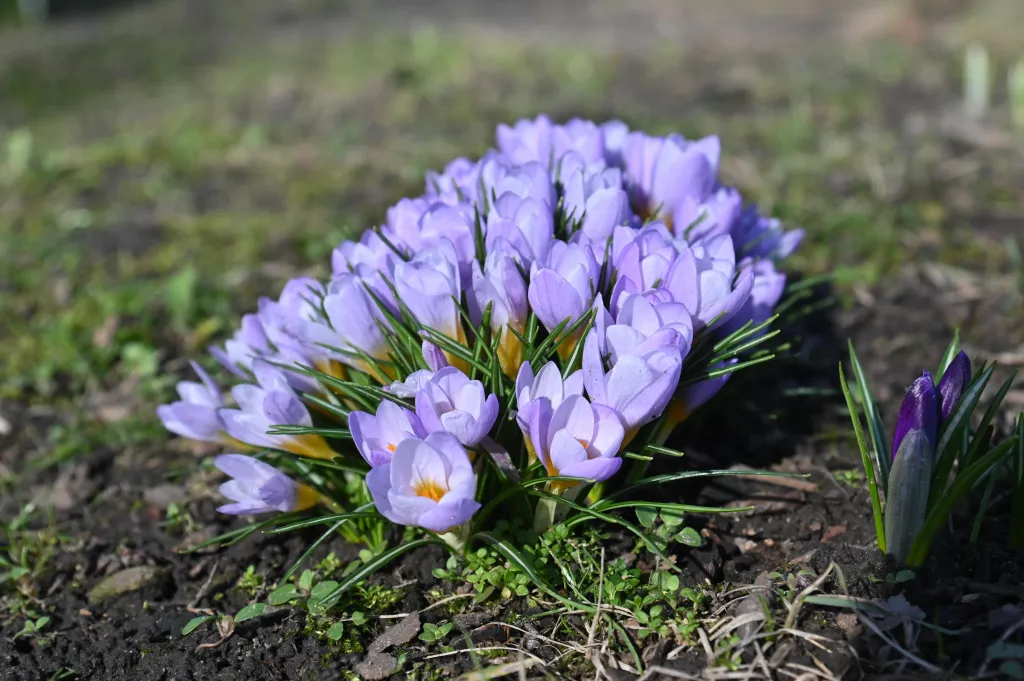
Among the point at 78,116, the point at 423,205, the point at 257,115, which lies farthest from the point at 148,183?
the point at 423,205

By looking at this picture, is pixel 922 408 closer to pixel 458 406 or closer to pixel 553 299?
pixel 553 299

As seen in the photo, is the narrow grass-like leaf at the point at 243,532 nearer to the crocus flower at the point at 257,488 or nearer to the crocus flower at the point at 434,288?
the crocus flower at the point at 257,488

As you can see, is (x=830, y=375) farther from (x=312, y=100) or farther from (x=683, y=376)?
(x=312, y=100)

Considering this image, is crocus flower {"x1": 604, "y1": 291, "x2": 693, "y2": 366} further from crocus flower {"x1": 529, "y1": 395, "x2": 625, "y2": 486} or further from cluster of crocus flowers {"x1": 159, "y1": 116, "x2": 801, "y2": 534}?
crocus flower {"x1": 529, "y1": 395, "x2": 625, "y2": 486}

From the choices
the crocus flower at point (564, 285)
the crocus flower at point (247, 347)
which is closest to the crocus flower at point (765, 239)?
the crocus flower at point (564, 285)

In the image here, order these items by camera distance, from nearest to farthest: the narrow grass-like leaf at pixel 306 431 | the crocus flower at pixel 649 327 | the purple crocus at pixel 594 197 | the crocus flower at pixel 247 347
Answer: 1. the crocus flower at pixel 649 327
2. the narrow grass-like leaf at pixel 306 431
3. the purple crocus at pixel 594 197
4. the crocus flower at pixel 247 347

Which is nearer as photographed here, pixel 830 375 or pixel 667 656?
pixel 667 656
